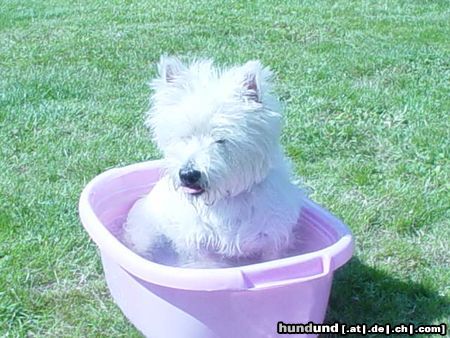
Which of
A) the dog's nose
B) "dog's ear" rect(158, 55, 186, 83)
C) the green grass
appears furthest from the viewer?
the green grass

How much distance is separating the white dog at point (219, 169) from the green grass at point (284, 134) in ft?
1.46

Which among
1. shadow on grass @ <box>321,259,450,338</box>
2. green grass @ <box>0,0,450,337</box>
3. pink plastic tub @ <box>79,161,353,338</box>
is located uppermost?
pink plastic tub @ <box>79,161,353,338</box>

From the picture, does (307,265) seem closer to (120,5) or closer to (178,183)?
(178,183)

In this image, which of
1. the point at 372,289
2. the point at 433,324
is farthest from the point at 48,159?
the point at 433,324

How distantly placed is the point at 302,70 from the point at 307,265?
11.5 feet

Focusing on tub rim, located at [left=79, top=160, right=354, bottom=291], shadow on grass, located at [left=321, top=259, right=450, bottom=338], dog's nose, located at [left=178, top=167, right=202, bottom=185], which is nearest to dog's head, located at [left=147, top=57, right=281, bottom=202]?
dog's nose, located at [left=178, top=167, right=202, bottom=185]

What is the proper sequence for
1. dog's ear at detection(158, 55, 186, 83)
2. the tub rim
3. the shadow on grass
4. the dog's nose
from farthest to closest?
1. the shadow on grass
2. dog's ear at detection(158, 55, 186, 83)
3. the dog's nose
4. the tub rim

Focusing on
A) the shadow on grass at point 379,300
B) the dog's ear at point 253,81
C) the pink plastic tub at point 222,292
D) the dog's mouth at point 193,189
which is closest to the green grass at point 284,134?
the shadow on grass at point 379,300

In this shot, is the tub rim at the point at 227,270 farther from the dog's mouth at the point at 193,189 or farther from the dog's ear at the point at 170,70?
the dog's ear at the point at 170,70

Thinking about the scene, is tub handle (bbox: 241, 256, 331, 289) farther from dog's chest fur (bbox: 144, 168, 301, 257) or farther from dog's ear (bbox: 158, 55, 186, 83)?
dog's ear (bbox: 158, 55, 186, 83)

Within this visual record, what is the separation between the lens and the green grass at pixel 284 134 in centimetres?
352

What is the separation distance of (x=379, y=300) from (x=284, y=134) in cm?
174

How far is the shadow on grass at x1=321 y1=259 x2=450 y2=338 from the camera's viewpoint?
3316 millimetres

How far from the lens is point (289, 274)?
→ 282 centimetres
